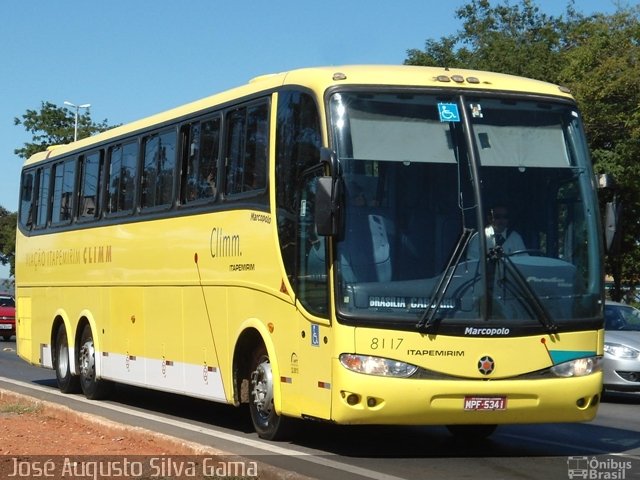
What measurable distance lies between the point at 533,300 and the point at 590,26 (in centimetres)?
3455

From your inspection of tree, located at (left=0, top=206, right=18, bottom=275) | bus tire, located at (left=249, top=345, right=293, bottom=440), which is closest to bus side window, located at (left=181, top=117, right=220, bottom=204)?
bus tire, located at (left=249, top=345, right=293, bottom=440)

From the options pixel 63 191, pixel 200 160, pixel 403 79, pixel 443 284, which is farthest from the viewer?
pixel 63 191

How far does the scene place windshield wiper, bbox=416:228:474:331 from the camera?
1034 cm

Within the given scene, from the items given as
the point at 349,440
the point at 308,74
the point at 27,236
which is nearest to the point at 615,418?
the point at 349,440

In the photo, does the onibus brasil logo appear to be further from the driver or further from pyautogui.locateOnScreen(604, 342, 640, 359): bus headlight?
pyautogui.locateOnScreen(604, 342, 640, 359): bus headlight

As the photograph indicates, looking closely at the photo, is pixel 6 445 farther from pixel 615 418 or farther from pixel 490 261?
pixel 615 418

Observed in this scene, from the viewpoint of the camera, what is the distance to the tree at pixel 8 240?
3083 inches

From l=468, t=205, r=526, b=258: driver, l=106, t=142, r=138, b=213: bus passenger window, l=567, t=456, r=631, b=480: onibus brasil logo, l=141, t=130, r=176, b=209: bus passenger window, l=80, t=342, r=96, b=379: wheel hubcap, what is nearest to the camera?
l=567, t=456, r=631, b=480: onibus brasil logo

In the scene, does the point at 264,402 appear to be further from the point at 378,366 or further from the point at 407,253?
the point at 407,253

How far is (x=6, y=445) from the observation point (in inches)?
452

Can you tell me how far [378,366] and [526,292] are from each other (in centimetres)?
148

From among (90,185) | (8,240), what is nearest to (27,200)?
(90,185)

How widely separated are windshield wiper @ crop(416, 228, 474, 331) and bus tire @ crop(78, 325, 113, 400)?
8449mm

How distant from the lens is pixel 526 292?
34.9 ft
